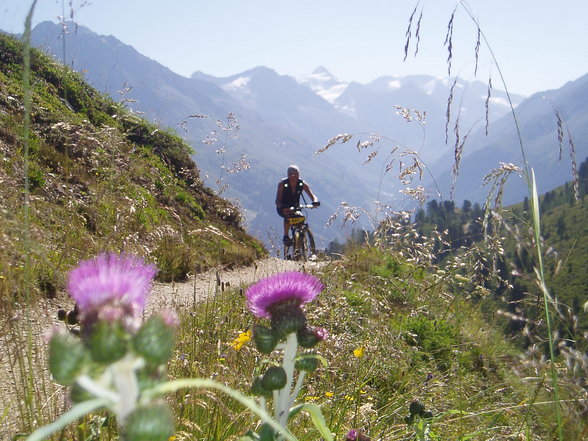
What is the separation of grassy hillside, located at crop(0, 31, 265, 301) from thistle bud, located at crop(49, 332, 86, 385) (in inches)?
82.7

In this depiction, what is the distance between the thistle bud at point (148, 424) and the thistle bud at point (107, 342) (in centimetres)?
6

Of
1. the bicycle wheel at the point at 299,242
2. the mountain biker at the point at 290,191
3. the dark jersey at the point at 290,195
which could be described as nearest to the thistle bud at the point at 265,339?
the bicycle wheel at the point at 299,242

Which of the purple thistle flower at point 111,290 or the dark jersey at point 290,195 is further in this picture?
the dark jersey at point 290,195

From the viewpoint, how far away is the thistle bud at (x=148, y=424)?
1.81ft

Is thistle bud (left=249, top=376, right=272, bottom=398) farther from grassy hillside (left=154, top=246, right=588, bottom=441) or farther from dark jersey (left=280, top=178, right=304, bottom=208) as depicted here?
dark jersey (left=280, top=178, right=304, bottom=208)

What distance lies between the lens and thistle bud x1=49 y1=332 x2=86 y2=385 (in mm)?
574

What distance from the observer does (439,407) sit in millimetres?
3615

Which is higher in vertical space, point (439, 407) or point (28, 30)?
point (28, 30)

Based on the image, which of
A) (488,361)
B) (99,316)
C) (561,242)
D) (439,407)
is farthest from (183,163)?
(561,242)

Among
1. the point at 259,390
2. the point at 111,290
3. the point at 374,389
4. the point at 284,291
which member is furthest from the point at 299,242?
the point at 111,290

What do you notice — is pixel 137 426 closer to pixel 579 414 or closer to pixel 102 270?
pixel 102 270

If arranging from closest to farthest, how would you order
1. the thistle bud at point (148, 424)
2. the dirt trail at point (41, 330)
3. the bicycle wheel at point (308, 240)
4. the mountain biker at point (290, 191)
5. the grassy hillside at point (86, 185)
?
the thistle bud at point (148, 424) → the dirt trail at point (41, 330) → the grassy hillside at point (86, 185) → the bicycle wheel at point (308, 240) → the mountain biker at point (290, 191)

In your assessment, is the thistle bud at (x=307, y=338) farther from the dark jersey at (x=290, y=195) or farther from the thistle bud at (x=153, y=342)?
the dark jersey at (x=290, y=195)

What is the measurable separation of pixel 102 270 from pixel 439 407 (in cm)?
340
